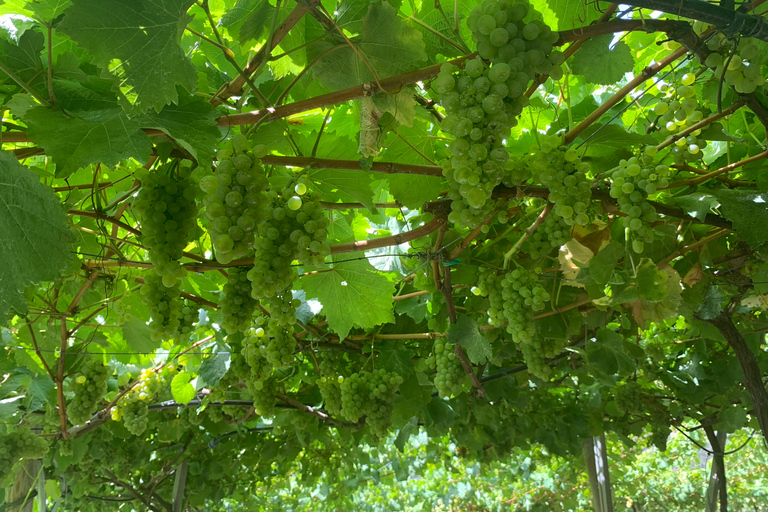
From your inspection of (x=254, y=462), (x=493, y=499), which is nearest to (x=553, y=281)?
(x=254, y=462)

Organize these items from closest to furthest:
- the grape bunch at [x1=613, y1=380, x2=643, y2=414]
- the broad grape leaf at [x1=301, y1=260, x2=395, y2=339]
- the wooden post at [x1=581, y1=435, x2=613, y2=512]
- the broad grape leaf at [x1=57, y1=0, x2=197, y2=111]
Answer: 1. the broad grape leaf at [x1=57, y1=0, x2=197, y2=111]
2. the broad grape leaf at [x1=301, y1=260, x2=395, y2=339]
3. the grape bunch at [x1=613, y1=380, x2=643, y2=414]
4. the wooden post at [x1=581, y1=435, x2=613, y2=512]

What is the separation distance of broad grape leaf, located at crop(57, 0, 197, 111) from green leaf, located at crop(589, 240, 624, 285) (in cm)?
110

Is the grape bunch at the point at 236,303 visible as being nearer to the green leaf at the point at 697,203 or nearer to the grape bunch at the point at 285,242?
the grape bunch at the point at 285,242

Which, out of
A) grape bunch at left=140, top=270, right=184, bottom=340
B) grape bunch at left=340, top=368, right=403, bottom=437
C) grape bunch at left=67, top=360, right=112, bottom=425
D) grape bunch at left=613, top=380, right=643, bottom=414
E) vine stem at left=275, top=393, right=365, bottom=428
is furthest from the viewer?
grape bunch at left=613, top=380, right=643, bottom=414

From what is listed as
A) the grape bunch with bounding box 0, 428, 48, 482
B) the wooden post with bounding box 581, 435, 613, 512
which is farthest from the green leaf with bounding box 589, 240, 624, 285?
the wooden post with bounding box 581, 435, 613, 512

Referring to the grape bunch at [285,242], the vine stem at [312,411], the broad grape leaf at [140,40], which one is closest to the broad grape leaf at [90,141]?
the broad grape leaf at [140,40]

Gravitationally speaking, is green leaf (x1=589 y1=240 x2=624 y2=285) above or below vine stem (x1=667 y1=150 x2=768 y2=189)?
below

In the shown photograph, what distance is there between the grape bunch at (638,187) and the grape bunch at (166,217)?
933mm

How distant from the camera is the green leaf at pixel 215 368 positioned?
97.0 inches

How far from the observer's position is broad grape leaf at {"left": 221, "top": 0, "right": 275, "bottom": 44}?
1019mm

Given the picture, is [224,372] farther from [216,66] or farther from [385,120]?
[385,120]

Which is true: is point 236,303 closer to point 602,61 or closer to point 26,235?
point 26,235

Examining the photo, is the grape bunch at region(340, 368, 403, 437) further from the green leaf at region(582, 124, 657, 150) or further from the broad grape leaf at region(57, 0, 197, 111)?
the broad grape leaf at region(57, 0, 197, 111)

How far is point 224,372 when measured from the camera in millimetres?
2459
